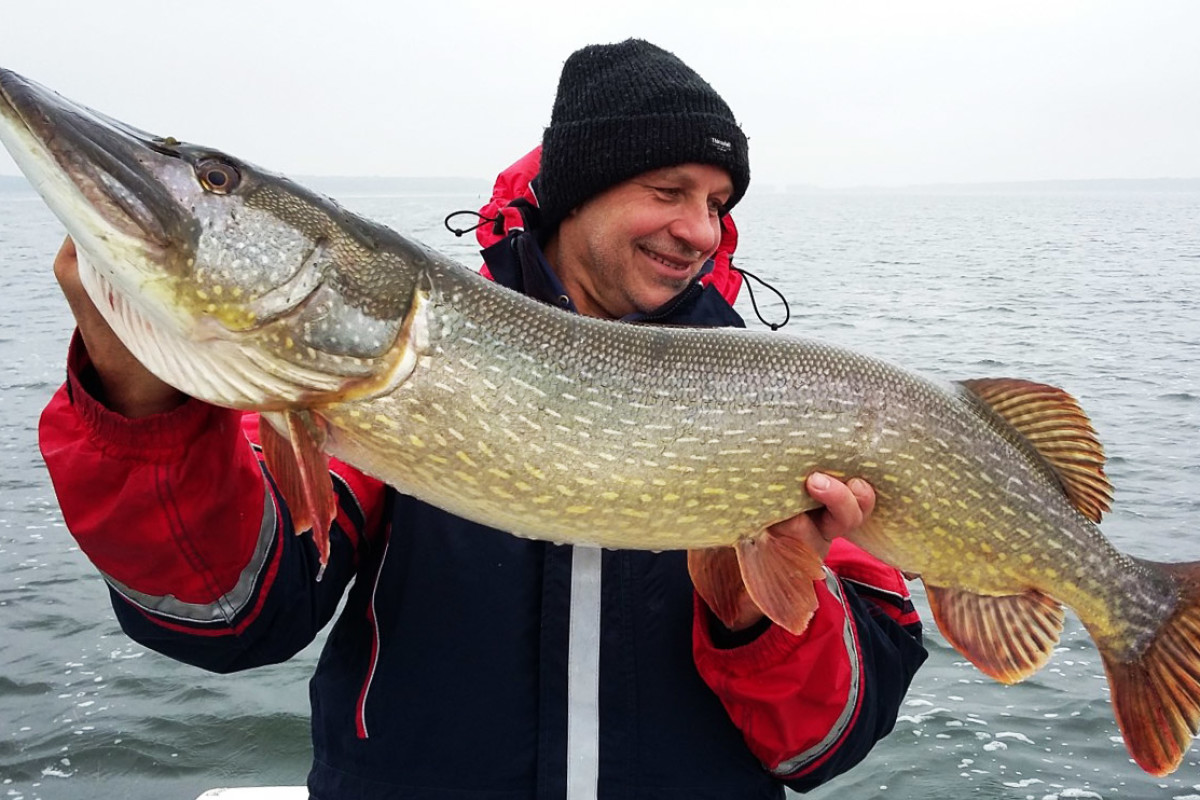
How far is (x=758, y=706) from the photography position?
187 centimetres

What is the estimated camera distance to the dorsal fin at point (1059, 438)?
7.05ft

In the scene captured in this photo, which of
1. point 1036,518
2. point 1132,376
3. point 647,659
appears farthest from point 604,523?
point 1132,376

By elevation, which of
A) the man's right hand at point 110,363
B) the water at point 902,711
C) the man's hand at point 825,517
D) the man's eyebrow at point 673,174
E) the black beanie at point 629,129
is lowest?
the water at point 902,711

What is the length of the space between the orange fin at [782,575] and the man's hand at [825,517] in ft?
0.08

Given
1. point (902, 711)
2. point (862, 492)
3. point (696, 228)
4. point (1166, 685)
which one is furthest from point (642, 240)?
point (902, 711)

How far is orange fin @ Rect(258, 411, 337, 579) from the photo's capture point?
1.59 meters

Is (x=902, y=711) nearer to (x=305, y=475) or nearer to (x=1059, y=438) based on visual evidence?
(x=1059, y=438)

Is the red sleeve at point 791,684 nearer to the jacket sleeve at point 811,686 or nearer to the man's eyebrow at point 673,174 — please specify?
the jacket sleeve at point 811,686

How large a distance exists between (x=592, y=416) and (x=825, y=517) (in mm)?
556

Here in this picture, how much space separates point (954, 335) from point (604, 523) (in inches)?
471

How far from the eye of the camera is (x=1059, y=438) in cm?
216

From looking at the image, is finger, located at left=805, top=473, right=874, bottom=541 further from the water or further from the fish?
the water

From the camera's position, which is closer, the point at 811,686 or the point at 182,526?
the point at 182,526

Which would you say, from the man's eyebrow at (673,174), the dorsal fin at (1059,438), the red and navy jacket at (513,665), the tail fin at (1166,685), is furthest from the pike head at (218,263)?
the tail fin at (1166,685)
